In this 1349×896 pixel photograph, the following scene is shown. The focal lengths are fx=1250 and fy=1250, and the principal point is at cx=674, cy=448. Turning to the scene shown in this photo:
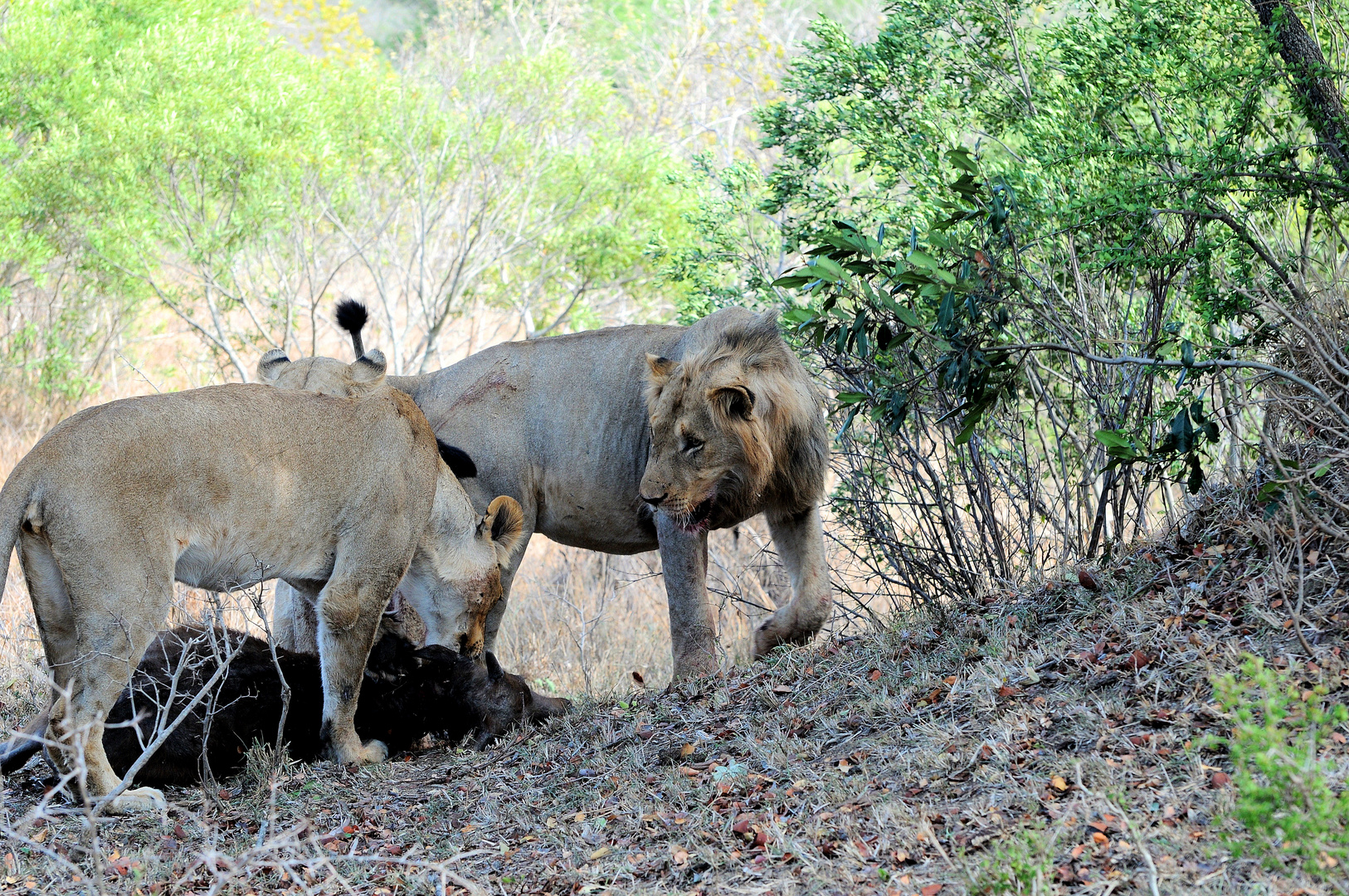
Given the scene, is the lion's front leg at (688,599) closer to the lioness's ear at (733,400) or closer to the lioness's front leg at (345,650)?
the lioness's ear at (733,400)

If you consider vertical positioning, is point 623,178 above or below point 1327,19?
above

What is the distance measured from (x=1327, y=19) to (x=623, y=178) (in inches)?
491

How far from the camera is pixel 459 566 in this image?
6.43 m

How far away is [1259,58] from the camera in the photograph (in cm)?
553

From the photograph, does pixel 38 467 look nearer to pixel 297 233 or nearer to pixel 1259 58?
pixel 1259 58

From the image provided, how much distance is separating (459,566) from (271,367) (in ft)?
5.10

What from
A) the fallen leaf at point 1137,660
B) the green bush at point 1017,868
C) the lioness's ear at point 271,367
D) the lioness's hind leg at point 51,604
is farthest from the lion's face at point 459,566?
the green bush at point 1017,868

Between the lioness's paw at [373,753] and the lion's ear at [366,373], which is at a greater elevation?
the lion's ear at [366,373]

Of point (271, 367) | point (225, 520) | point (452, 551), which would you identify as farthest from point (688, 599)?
point (271, 367)

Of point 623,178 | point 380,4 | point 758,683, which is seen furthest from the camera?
point 380,4

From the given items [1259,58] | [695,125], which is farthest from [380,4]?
[1259,58]

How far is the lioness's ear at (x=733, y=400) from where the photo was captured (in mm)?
5965

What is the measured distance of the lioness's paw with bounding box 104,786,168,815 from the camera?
5.05 m

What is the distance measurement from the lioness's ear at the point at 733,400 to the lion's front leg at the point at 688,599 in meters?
0.70
